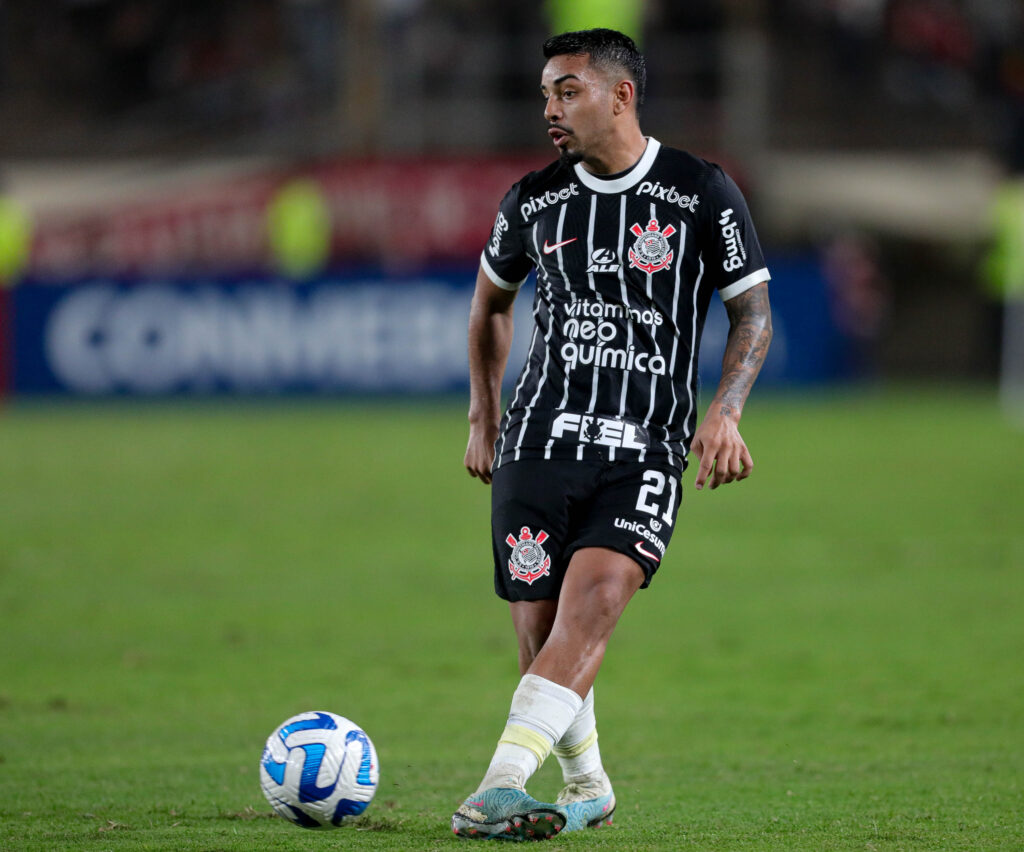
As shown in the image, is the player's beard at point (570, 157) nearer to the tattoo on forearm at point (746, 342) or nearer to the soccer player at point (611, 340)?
the soccer player at point (611, 340)

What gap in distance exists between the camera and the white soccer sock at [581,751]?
5156mm

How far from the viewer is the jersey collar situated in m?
4.98

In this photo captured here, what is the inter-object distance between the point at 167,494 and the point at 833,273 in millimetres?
12782

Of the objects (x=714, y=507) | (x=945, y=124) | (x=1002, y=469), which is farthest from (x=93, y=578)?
(x=945, y=124)

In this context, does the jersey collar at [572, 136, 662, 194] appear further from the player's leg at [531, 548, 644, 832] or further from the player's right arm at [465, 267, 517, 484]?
the player's leg at [531, 548, 644, 832]

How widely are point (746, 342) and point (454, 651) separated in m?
4.06

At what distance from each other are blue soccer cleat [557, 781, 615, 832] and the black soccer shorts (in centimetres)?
66

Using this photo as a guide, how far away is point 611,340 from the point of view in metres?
4.97

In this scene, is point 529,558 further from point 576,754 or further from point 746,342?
point 746,342

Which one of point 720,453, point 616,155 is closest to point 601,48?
point 616,155

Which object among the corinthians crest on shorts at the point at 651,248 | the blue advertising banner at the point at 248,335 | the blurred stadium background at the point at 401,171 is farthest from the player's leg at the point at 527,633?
the blurred stadium background at the point at 401,171

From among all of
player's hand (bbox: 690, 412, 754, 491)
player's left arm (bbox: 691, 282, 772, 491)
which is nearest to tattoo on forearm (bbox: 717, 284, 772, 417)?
player's left arm (bbox: 691, 282, 772, 491)

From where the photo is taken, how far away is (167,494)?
14.9m

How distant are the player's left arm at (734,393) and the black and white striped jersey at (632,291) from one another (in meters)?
0.08
